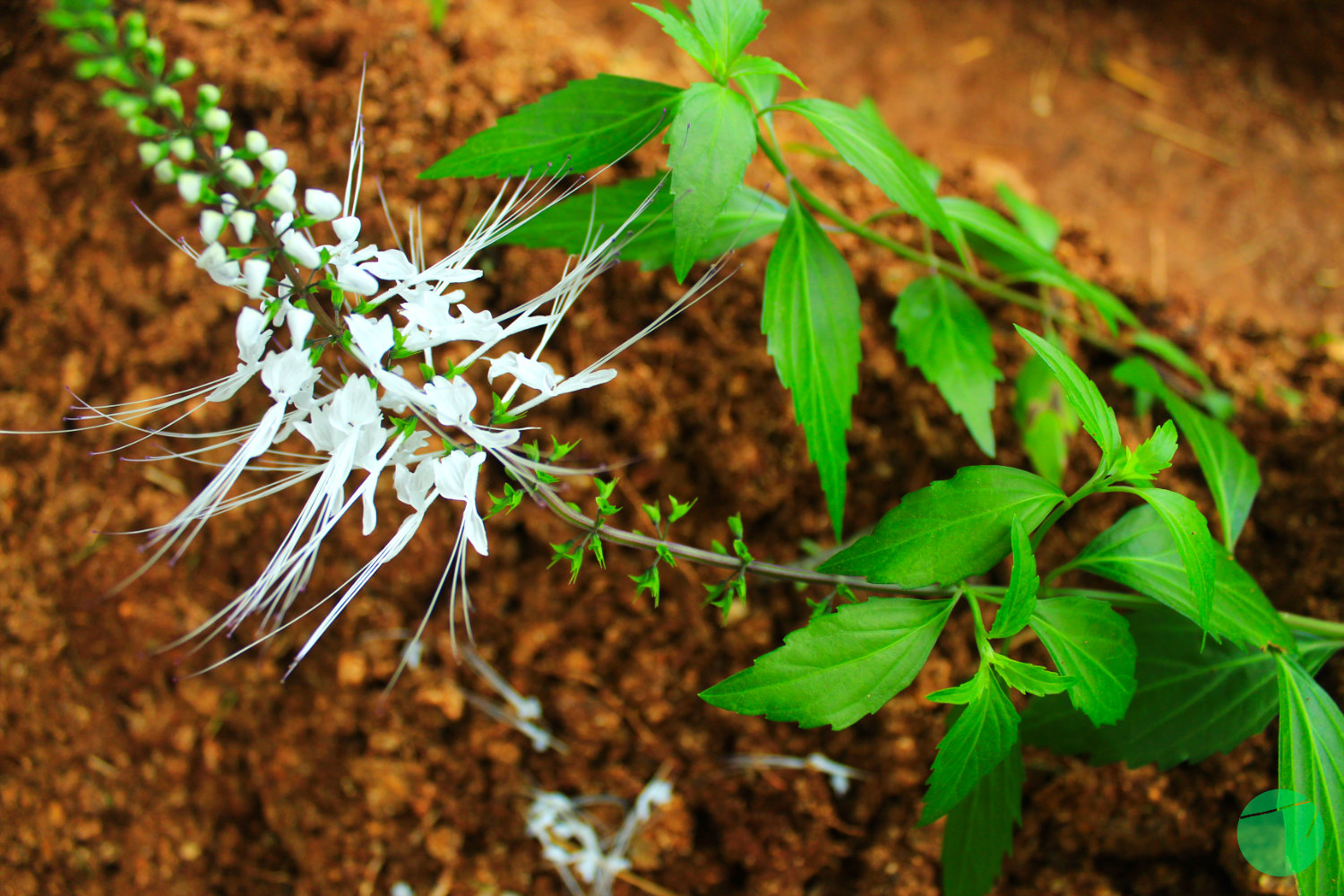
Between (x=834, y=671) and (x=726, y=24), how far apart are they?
866 mm

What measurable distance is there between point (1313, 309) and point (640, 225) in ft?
7.54

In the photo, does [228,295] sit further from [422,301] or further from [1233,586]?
[1233,586]

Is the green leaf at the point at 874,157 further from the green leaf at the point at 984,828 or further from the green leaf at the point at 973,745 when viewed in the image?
the green leaf at the point at 984,828

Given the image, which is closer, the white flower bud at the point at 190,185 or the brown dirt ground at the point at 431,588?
the white flower bud at the point at 190,185

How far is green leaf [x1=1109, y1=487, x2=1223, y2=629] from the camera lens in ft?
3.45

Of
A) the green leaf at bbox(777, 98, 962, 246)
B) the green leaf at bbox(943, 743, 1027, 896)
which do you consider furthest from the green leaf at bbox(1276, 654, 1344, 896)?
the green leaf at bbox(777, 98, 962, 246)

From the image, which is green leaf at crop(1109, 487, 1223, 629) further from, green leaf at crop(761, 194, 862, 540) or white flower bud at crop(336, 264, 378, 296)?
white flower bud at crop(336, 264, 378, 296)

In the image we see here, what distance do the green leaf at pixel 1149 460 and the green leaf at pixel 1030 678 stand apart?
0.27m

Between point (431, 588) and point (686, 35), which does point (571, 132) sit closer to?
point (686, 35)

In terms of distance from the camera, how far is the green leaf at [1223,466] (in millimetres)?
1419

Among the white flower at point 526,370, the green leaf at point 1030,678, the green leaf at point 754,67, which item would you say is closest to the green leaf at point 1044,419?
the green leaf at point 1030,678

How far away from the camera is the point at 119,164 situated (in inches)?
76.0

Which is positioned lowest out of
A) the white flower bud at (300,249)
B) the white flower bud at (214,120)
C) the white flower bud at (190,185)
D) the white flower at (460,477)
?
the white flower at (460,477)

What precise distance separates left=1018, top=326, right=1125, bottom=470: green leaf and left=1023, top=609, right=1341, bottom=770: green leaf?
14.8 inches
